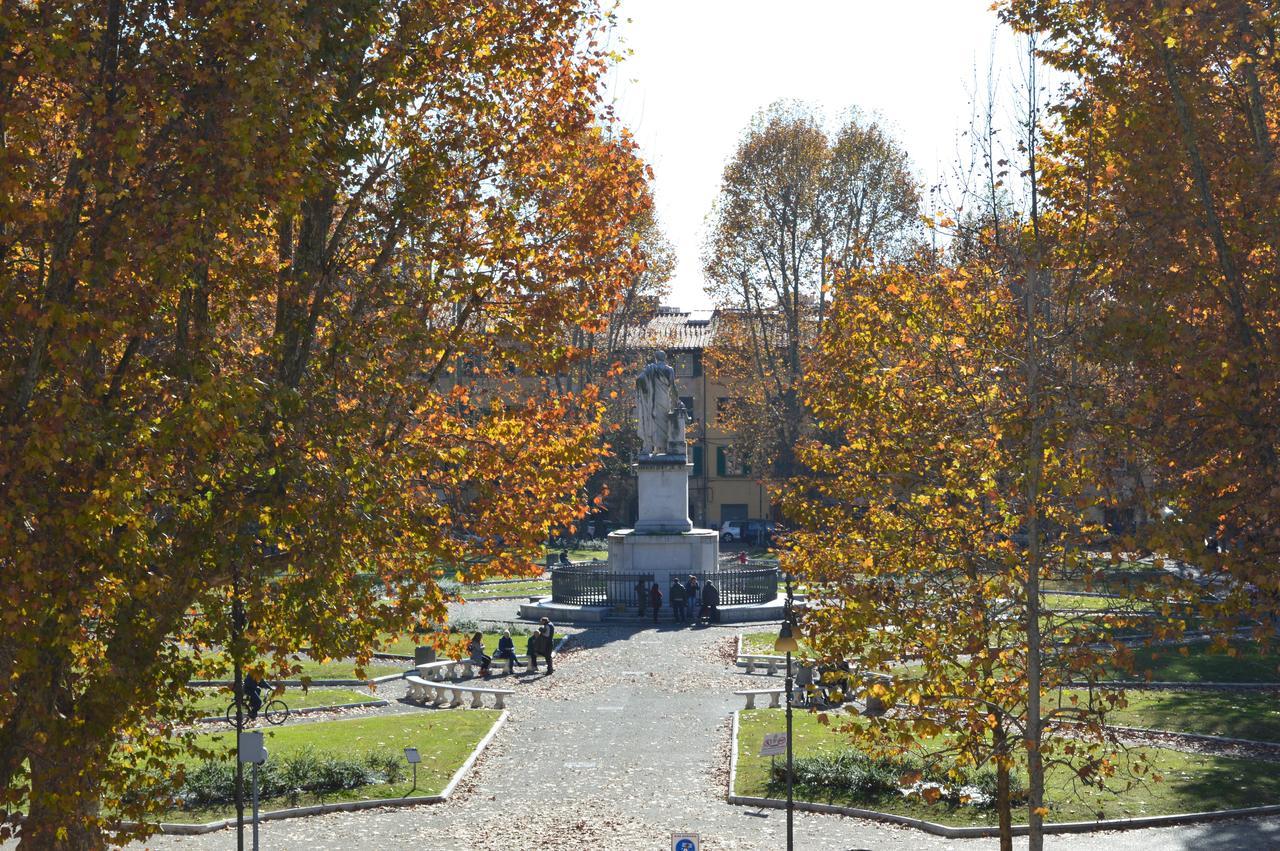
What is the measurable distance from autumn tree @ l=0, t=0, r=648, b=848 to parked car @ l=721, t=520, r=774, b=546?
47.8 meters

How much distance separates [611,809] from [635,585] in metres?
18.0

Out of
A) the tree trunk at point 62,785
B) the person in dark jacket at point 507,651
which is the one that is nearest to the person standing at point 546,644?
the person in dark jacket at point 507,651

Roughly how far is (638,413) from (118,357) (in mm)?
27321

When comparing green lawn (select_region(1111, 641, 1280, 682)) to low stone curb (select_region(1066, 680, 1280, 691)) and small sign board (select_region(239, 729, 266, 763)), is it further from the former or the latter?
small sign board (select_region(239, 729, 266, 763))

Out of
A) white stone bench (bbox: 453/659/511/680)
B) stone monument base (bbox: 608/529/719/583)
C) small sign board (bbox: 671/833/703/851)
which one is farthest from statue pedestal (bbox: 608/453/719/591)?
small sign board (bbox: 671/833/703/851)

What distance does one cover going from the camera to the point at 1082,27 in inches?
456

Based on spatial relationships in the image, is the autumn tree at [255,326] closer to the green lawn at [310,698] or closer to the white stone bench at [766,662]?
the green lawn at [310,698]

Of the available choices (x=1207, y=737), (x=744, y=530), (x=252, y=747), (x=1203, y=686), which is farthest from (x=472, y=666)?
(x=744, y=530)

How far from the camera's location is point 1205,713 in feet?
69.5

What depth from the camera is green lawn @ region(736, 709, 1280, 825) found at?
15297mm

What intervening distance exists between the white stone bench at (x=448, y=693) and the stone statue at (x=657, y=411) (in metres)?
13.6

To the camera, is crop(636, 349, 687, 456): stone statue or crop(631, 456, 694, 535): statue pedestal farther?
crop(636, 349, 687, 456): stone statue

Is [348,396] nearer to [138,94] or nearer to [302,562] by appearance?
[302,562]

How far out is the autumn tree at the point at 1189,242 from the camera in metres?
9.88
